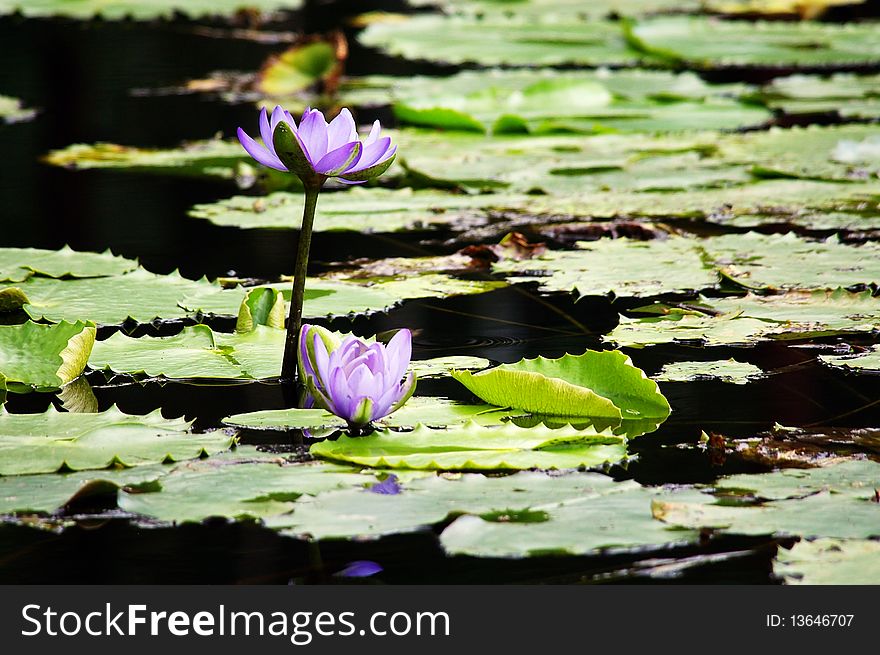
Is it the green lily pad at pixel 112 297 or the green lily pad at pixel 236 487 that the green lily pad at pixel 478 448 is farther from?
the green lily pad at pixel 112 297

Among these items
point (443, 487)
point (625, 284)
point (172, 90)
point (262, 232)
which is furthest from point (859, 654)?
point (172, 90)

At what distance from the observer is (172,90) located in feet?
13.9

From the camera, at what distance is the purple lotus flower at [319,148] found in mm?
1272

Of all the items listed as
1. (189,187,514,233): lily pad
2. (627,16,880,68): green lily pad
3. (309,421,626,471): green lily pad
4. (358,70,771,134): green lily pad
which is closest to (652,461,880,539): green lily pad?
(309,421,626,471): green lily pad

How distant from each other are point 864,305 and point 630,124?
1.74 metres

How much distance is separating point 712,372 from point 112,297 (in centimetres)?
89

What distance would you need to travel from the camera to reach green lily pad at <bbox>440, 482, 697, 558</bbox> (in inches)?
37.6

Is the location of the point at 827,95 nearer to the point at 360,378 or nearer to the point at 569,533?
the point at 360,378

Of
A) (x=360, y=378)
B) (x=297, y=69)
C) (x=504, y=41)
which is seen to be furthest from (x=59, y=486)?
(x=504, y=41)

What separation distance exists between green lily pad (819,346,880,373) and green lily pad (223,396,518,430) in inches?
17.3

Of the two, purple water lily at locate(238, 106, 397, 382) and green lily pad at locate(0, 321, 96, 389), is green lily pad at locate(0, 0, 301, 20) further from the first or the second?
purple water lily at locate(238, 106, 397, 382)

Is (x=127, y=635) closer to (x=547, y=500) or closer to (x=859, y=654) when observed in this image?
(x=547, y=500)

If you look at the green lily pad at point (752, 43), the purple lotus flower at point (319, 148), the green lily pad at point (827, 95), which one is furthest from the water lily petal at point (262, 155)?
the green lily pad at point (752, 43)

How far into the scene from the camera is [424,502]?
1043 millimetres
